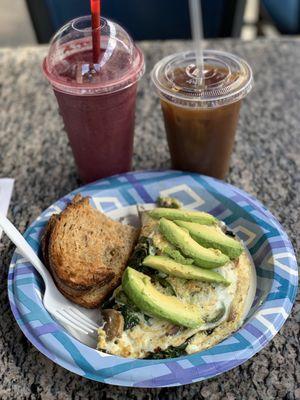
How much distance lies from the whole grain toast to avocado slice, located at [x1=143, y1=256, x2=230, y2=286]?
0.37 ft

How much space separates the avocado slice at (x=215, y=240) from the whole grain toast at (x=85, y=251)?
7.0 inches

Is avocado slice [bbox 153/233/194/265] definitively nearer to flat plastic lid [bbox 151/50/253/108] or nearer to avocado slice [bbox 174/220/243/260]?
avocado slice [bbox 174/220/243/260]

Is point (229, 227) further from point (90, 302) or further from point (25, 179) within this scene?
point (25, 179)

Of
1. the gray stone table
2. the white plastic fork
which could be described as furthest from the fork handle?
the gray stone table

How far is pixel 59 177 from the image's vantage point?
1.50 meters

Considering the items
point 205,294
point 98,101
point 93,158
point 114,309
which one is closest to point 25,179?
point 93,158

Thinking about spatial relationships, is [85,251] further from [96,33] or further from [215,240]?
[96,33]

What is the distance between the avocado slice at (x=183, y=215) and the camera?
114 cm

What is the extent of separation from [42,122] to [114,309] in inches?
37.0

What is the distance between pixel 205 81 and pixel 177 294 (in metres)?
0.59

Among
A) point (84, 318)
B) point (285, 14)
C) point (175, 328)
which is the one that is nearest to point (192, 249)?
point (175, 328)

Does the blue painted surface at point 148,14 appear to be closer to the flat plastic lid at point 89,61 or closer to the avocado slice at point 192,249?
the flat plastic lid at point 89,61

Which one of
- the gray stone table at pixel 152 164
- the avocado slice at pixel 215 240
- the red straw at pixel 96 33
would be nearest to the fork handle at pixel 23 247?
the gray stone table at pixel 152 164

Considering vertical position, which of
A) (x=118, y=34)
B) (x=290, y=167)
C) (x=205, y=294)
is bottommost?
(x=290, y=167)
